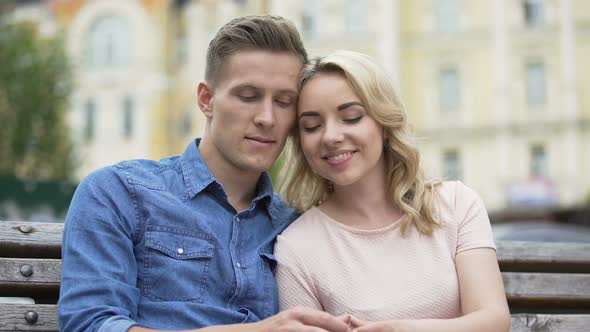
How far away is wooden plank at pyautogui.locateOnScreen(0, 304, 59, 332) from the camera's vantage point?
299 centimetres

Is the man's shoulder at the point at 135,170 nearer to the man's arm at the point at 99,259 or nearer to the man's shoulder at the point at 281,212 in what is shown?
the man's arm at the point at 99,259

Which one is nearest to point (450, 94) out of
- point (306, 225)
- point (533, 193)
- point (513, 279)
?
point (533, 193)

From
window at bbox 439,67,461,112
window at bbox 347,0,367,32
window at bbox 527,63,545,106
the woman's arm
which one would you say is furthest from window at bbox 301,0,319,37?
the woman's arm

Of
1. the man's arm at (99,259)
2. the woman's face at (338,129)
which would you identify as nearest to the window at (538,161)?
the woman's face at (338,129)

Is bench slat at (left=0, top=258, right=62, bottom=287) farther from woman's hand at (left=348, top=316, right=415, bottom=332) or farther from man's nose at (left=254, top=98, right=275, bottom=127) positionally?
woman's hand at (left=348, top=316, right=415, bottom=332)

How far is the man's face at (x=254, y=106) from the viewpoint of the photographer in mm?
3146

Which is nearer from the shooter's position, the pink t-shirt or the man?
the man

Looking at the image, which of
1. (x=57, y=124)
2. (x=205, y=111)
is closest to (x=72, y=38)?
(x=57, y=124)

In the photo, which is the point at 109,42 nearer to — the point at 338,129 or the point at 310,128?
the point at 310,128

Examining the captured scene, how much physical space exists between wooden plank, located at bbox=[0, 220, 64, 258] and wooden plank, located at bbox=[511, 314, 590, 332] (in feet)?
6.67

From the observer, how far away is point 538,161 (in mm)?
31078

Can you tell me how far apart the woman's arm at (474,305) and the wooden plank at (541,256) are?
0.47 metres

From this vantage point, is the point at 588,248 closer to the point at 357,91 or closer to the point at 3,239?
the point at 357,91

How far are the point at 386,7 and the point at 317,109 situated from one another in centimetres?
2959
